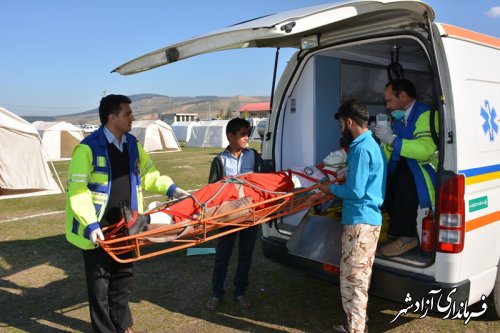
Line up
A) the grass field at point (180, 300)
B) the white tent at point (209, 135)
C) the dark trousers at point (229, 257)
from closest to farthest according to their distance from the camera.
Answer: the grass field at point (180, 300) → the dark trousers at point (229, 257) → the white tent at point (209, 135)

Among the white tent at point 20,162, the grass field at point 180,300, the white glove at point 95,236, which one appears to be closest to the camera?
the white glove at point 95,236

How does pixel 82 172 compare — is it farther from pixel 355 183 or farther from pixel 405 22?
pixel 405 22

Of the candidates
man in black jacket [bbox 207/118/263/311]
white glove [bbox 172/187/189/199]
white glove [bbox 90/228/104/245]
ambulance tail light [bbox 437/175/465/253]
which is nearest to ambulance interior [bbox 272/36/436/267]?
man in black jacket [bbox 207/118/263/311]

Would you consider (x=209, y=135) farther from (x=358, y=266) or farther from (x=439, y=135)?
(x=439, y=135)

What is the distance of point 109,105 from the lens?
328 cm

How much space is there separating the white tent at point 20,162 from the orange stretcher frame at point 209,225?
983cm

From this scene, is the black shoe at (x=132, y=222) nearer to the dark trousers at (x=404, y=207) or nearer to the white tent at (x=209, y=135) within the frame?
the dark trousers at (x=404, y=207)

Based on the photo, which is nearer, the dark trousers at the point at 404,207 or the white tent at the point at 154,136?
the dark trousers at the point at 404,207

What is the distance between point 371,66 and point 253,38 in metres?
3.12

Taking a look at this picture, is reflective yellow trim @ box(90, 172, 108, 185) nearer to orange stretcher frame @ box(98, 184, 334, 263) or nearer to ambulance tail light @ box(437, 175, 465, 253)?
orange stretcher frame @ box(98, 184, 334, 263)

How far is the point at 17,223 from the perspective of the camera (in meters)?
7.88

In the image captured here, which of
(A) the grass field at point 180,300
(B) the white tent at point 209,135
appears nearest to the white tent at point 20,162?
(A) the grass field at point 180,300

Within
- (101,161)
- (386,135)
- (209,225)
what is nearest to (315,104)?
(386,135)

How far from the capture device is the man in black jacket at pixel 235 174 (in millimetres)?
3949
